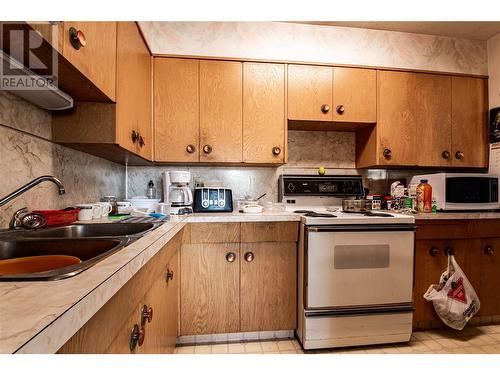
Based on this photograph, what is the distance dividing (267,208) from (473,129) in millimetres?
1932

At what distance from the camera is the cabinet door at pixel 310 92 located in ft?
6.48

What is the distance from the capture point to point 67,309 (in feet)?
1.21

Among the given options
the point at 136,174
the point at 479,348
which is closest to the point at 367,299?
the point at 479,348

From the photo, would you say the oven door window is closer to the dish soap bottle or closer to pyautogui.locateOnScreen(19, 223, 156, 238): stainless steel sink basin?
pyautogui.locateOnScreen(19, 223, 156, 238): stainless steel sink basin

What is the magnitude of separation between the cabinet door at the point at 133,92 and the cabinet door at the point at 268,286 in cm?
95

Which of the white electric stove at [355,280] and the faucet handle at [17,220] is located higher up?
the faucet handle at [17,220]

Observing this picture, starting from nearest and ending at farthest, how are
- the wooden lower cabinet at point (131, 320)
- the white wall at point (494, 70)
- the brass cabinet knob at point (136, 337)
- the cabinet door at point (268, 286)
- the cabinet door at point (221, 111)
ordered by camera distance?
the wooden lower cabinet at point (131, 320), the brass cabinet knob at point (136, 337), the cabinet door at point (268, 286), the cabinet door at point (221, 111), the white wall at point (494, 70)

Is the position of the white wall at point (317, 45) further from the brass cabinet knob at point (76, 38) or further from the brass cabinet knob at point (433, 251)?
the brass cabinet knob at point (433, 251)

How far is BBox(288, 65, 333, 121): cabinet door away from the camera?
1976mm

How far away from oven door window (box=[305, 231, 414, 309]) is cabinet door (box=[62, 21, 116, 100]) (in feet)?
4.39

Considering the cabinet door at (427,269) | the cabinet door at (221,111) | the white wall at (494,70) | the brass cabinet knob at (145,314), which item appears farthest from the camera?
the white wall at (494,70)

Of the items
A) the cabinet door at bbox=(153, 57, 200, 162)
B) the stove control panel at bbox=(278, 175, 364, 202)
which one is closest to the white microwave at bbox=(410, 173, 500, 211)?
the stove control panel at bbox=(278, 175, 364, 202)

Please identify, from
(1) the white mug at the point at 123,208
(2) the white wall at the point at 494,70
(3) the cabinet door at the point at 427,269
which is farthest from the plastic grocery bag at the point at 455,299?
(1) the white mug at the point at 123,208

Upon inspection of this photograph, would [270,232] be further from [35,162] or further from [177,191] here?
[35,162]
